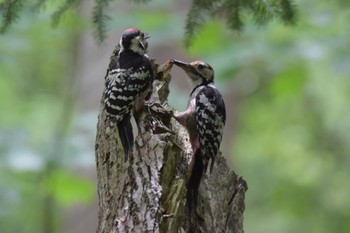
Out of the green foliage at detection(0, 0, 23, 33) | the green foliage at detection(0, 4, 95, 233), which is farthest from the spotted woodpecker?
the green foliage at detection(0, 4, 95, 233)

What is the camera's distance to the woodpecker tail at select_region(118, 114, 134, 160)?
339cm

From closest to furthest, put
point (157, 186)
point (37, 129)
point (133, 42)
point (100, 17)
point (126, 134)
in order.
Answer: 1. point (157, 186)
2. point (126, 134)
3. point (100, 17)
4. point (133, 42)
5. point (37, 129)

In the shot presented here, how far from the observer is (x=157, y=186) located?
127 inches

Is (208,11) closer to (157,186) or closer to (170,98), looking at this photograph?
(157,186)

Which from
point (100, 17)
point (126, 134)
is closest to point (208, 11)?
point (100, 17)

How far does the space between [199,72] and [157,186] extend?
126 cm

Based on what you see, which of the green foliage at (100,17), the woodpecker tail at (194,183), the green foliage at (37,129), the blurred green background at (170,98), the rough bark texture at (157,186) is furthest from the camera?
the blurred green background at (170,98)

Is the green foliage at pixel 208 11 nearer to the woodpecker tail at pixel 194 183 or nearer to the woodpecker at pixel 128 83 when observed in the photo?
the woodpecker at pixel 128 83

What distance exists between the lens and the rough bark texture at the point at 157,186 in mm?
3219

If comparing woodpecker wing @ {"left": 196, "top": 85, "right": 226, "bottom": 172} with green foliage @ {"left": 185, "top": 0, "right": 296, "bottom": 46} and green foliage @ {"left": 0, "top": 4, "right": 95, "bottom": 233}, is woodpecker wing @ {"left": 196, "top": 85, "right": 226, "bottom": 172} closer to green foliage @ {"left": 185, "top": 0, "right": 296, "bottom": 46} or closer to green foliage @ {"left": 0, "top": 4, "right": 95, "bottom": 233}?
green foliage @ {"left": 185, "top": 0, "right": 296, "bottom": 46}

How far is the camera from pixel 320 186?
991 cm

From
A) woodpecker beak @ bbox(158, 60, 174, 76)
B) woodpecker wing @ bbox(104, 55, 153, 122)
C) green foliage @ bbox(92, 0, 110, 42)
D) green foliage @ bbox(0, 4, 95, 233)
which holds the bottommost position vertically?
woodpecker wing @ bbox(104, 55, 153, 122)

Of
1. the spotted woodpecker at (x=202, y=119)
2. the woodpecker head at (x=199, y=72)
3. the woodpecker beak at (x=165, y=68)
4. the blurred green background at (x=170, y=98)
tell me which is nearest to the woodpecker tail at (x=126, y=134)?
the spotted woodpecker at (x=202, y=119)

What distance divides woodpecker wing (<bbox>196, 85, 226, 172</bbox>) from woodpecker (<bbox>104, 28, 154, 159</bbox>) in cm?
37
